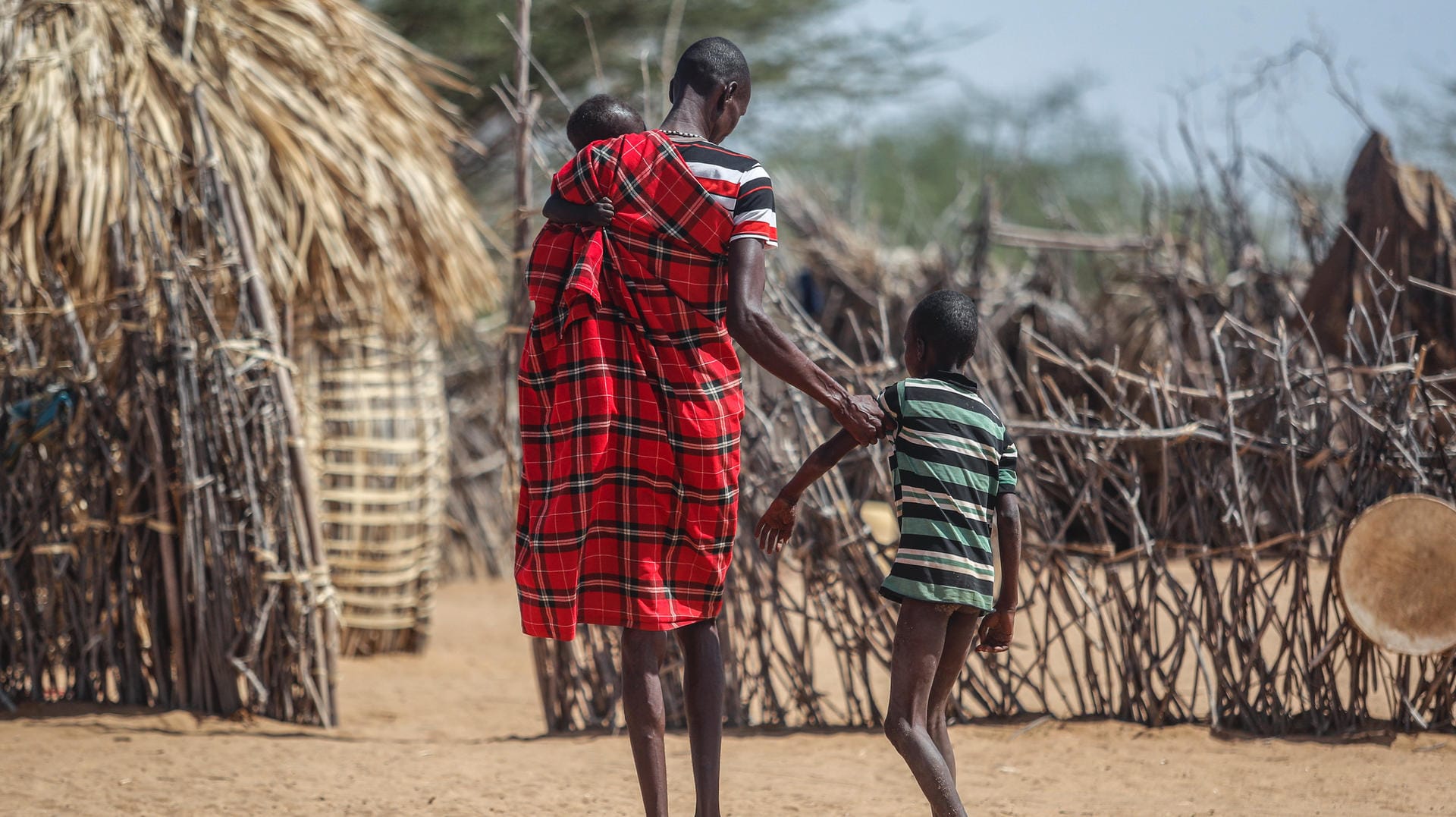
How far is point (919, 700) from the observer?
2375 millimetres

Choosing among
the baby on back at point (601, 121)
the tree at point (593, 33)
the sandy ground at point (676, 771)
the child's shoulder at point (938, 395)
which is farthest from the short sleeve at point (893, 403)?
the tree at point (593, 33)

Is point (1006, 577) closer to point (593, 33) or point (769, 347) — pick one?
point (769, 347)

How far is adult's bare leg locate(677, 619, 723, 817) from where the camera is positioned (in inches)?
93.9

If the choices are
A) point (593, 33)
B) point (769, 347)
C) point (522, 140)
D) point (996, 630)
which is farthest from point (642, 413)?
point (593, 33)

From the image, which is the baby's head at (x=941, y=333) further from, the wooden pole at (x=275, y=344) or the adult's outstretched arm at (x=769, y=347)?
the wooden pole at (x=275, y=344)

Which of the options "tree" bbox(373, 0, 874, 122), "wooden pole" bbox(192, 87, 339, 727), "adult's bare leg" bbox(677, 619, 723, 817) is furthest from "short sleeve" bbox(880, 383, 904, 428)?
"tree" bbox(373, 0, 874, 122)

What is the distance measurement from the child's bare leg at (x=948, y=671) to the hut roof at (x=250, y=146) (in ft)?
9.19

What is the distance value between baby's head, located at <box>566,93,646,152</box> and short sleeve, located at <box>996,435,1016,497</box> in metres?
1.08

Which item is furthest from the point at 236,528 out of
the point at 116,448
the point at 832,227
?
the point at 832,227

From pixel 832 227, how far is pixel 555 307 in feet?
23.9

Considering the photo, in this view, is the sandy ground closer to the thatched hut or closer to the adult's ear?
the thatched hut

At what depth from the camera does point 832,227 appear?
9.55 m

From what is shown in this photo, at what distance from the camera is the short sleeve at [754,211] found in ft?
7.69

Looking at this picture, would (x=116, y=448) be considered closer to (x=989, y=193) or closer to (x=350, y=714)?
(x=350, y=714)
